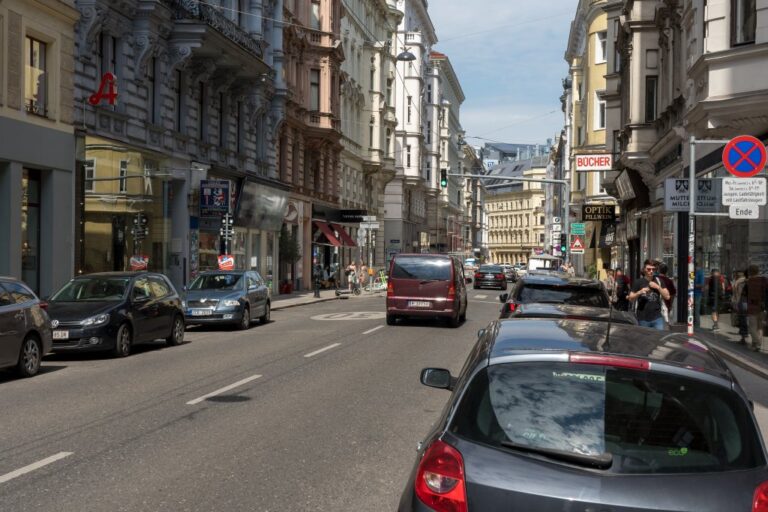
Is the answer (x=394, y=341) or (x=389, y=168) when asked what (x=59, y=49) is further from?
(x=389, y=168)

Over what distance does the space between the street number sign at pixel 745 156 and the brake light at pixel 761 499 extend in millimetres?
10086

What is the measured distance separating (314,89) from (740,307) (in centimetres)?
3401

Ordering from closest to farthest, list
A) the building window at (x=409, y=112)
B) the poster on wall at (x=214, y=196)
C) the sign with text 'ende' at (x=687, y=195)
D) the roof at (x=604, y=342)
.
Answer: the roof at (x=604, y=342) → the sign with text 'ende' at (x=687, y=195) → the poster on wall at (x=214, y=196) → the building window at (x=409, y=112)

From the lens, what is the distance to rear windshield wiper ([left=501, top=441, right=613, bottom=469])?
3641 millimetres

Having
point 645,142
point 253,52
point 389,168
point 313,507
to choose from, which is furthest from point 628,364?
point 389,168

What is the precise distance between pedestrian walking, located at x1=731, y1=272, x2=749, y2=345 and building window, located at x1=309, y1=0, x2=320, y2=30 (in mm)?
34472

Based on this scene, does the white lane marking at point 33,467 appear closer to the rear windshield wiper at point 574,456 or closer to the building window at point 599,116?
the rear windshield wiper at point 574,456

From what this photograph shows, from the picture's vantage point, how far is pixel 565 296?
13312mm

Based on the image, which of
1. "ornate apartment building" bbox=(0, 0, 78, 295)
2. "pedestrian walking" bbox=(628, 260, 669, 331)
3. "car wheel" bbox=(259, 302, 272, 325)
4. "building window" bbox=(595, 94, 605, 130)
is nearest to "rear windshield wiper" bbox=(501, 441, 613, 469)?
"pedestrian walking" bbox=(628, 260, 669, 331)

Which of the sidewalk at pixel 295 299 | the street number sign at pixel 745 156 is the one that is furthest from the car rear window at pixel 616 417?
the sidewalk at pixel 295 299

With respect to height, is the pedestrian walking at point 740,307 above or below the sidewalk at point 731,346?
above

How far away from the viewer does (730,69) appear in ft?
57.8

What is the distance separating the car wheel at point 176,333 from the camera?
18.5 metres

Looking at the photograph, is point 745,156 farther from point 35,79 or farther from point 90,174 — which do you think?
point 90,174
